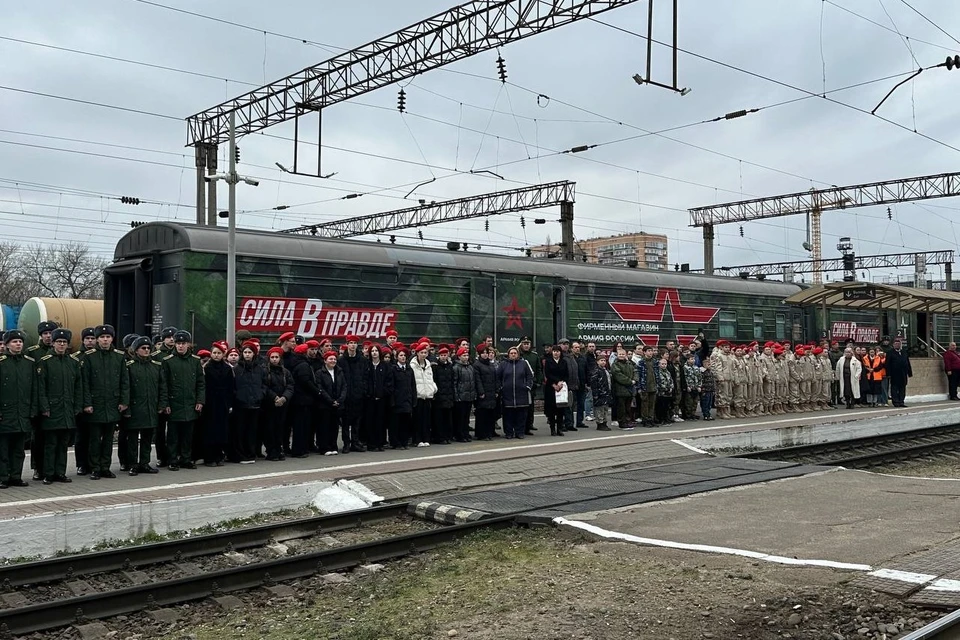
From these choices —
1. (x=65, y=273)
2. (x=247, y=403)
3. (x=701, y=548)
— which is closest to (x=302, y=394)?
(x=247, y=403)

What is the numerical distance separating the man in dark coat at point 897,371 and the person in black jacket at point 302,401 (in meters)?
15.9

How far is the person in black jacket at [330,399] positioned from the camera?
12.5 metres

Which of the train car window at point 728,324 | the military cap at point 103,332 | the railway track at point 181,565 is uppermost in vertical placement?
the train car window at point 728,324

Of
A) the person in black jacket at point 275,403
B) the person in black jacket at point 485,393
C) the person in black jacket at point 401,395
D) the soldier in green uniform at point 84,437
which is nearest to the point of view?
the soldier in green uniform at point 84,437

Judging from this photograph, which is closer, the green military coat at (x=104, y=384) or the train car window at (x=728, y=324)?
the green military coat at (x=104, y=384)

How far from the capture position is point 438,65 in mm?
17641

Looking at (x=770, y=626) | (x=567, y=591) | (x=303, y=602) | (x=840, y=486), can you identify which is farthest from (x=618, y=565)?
(x=840, y=486)

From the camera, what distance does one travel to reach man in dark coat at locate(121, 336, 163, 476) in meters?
10.7

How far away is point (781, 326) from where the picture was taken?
26141 millimetres

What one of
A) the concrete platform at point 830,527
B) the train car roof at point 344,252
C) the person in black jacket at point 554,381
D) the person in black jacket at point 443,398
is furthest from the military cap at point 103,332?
the person in black jacket at point 554,381

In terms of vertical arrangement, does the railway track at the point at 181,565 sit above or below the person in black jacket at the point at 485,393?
below

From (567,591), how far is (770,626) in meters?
1.40

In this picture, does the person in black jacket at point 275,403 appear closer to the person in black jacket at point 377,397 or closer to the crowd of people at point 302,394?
the crowd of people at point 302,394

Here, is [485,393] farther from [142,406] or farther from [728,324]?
[728,324]
